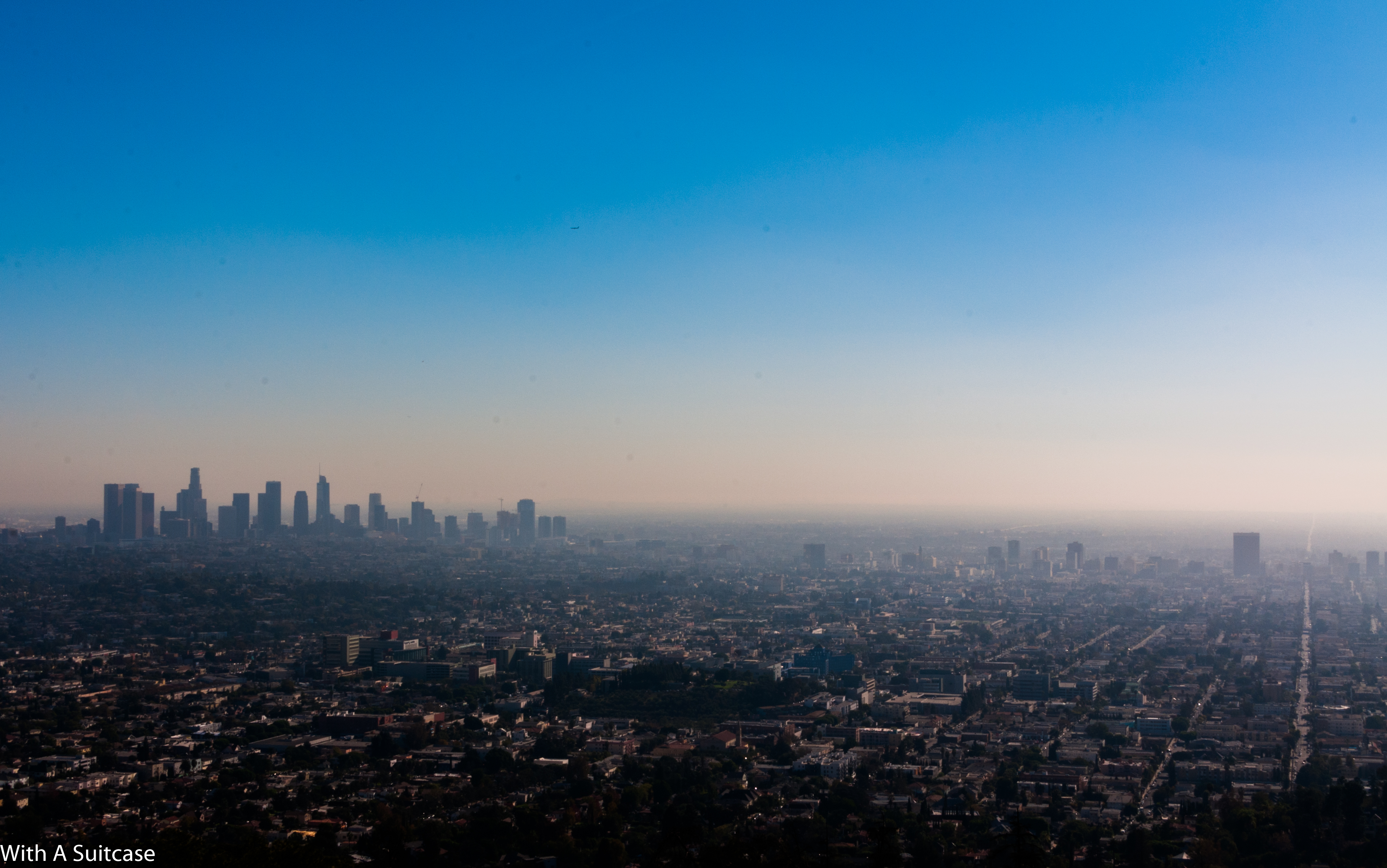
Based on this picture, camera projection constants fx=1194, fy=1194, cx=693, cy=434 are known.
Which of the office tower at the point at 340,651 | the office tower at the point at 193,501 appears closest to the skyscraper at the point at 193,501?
the office tower at the point at 193,501

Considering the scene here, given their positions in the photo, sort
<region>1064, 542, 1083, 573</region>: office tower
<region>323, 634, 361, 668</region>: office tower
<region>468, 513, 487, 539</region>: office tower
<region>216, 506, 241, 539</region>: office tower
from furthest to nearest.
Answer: <region>468, 513, 487, 539</region>: office tower, <region>216, 506, 241, 539</region>: office tower, <region>1064, 542, 1083, 573</region>: office tower, <region>323, 634, 361, 668</region>: office tower

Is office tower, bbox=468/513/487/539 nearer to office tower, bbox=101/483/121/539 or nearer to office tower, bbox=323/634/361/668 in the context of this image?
office tower, bbox=101/483/121/539

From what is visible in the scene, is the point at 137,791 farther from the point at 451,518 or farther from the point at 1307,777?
the point at 451,518

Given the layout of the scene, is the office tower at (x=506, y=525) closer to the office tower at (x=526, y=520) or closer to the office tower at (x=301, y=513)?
the office tower at (x=526, y=520)

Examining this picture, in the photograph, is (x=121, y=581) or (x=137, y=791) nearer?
(x=137, y=791)

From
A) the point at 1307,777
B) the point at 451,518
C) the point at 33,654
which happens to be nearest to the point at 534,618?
the point at 33,654

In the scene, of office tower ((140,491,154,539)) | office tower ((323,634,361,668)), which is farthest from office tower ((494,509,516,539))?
office tower ((323,634,361,668))

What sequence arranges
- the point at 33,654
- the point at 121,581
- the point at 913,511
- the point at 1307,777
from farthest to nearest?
the point at 913,511, the point at 121,581, the point at 33,654, the point at 1307,777
